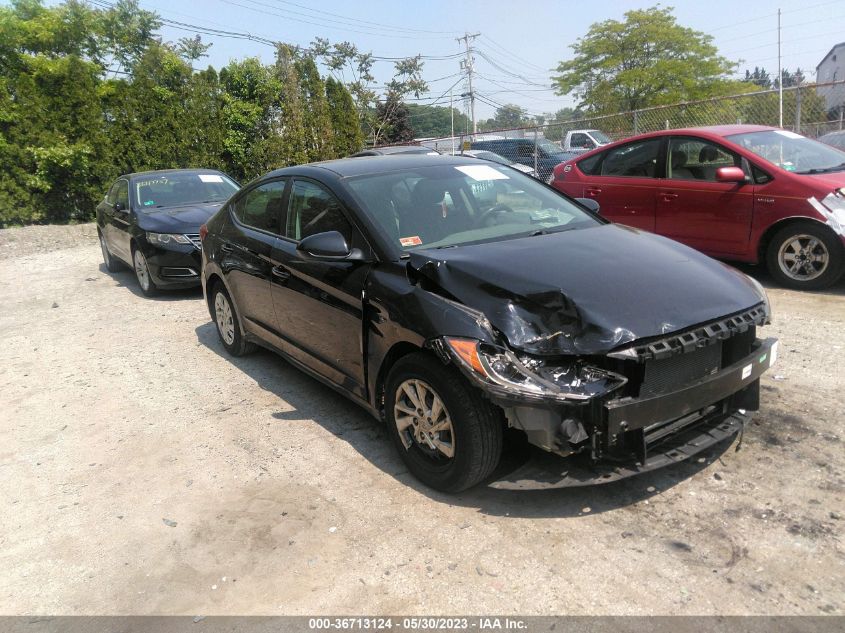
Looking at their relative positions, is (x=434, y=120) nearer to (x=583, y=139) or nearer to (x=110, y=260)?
(x=583, y=139)

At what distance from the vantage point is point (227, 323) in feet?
19.1

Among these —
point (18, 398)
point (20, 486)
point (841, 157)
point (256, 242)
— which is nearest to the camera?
point (20, 486)

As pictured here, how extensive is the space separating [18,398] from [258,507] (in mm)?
3112

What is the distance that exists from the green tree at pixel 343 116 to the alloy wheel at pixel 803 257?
55.0ft

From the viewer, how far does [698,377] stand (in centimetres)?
312

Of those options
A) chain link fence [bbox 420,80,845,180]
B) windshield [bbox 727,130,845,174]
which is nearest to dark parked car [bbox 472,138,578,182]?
chain link fence [bbox 420,80,845,180]

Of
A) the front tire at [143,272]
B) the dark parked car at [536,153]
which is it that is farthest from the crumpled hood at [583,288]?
the dark parked car at [536,153]

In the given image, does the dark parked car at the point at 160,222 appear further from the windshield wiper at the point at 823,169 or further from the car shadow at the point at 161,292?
the windshield wiper at the point at 823,169

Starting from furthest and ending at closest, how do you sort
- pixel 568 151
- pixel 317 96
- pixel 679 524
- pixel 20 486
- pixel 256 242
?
pixel 317 96 < pixel 568 151 < pixel 256 242 < pixel 20 486 < pixel 679 524

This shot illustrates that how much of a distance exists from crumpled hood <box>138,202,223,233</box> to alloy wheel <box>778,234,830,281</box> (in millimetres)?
6724

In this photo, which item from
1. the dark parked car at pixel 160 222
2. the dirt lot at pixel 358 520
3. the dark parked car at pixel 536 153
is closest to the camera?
the dirt lot at pixel 358 520

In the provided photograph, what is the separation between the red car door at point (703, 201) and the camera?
6.93 metres

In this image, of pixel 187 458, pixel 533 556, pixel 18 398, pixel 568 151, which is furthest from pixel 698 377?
pixel 568 151

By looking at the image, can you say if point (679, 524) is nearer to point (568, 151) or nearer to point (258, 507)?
point (258, 507)
